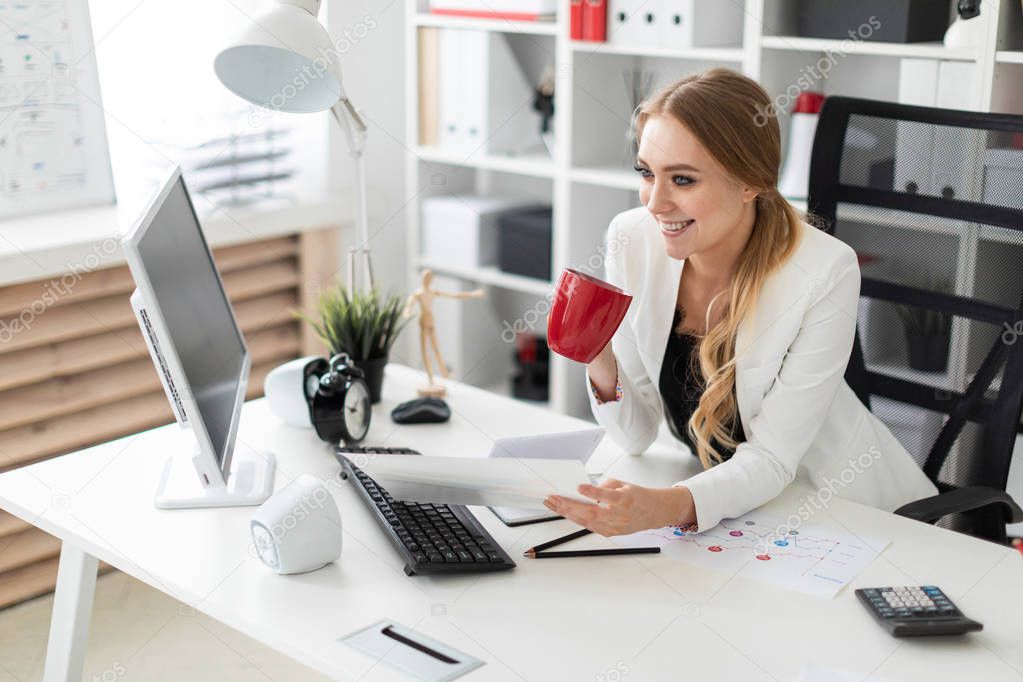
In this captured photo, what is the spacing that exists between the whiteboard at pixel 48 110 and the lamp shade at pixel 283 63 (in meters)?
1.08

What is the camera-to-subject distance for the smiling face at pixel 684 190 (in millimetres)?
1648

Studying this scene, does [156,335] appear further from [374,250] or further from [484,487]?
[374,250]

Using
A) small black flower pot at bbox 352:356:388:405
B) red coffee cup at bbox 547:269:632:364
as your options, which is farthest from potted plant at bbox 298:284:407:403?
red coffee cup at bbox 547:269:632:364

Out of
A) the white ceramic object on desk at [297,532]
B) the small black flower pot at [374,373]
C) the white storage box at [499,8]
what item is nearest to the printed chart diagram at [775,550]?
the white ceramic object on desk at [297,532]

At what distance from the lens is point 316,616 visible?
128 cm

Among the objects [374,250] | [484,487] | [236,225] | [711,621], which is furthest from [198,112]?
[711,621]

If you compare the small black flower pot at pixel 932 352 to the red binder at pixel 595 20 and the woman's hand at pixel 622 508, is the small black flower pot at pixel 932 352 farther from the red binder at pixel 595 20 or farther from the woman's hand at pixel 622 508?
the red binder at pixel 595 20

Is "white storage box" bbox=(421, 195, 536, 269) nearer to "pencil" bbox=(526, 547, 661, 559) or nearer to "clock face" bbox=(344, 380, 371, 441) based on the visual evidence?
"clock face" bbox=(344, 380, 371, 441)

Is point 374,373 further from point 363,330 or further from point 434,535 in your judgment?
point 434,535

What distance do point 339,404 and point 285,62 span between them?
54 centimetres

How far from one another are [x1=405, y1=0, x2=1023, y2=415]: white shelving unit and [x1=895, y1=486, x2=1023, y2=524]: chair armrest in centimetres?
95

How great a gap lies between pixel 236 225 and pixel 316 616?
173 centimetres

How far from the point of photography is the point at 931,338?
1.85 m

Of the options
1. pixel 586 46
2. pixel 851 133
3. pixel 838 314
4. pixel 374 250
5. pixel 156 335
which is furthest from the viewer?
pixel 374 250
